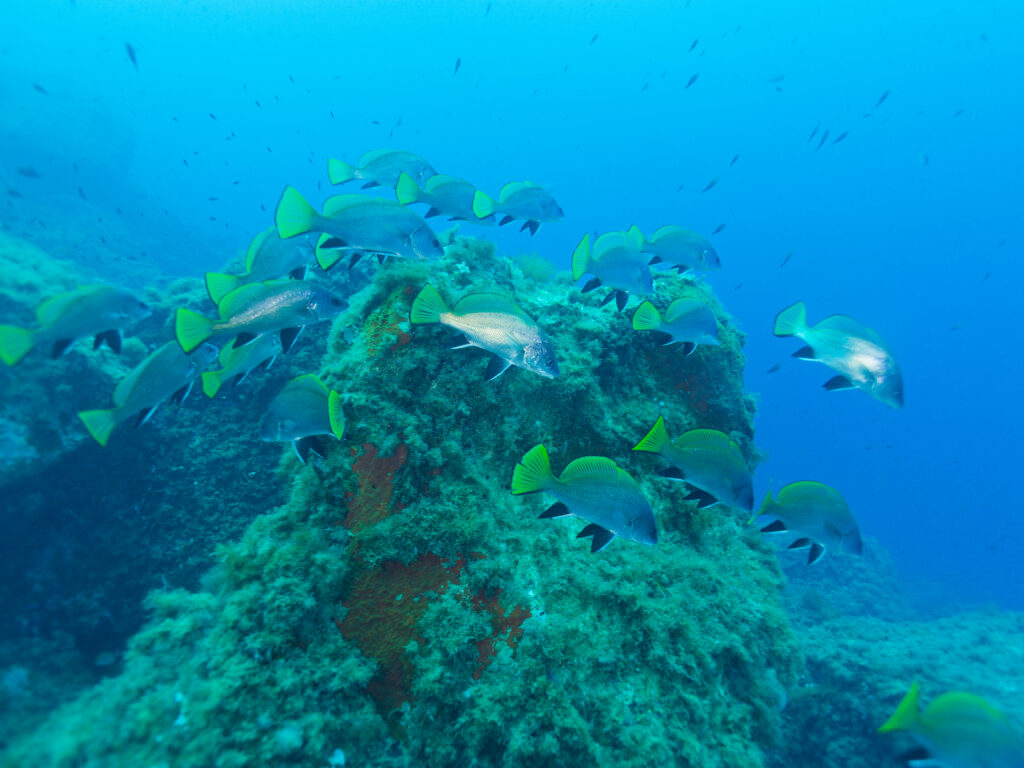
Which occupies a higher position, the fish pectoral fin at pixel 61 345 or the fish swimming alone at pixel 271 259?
the fish swimming alone at pixel 271 259

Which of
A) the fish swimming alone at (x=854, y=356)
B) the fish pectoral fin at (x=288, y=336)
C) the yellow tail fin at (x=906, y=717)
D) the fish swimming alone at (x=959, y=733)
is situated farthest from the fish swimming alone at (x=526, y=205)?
the fish swimming alone at (x=959, y=733)

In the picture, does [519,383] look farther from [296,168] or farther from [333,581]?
[296,168]

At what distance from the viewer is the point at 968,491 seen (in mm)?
60406

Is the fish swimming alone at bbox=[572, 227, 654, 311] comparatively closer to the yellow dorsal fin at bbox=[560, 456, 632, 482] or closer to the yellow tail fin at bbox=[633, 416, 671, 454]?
the yellow tail fin at bbox=[633, 416, 671, 454]

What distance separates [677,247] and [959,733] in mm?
4896

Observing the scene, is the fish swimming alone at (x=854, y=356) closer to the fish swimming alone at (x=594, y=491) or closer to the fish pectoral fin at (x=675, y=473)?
the fish pectoral fin at (x=675, y=473)

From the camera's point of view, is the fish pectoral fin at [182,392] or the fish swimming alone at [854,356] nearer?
the fish pectoral fin at [182,392]

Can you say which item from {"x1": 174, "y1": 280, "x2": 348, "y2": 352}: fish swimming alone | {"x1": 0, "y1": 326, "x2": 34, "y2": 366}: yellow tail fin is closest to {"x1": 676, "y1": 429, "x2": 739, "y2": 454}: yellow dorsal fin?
{"x1": 174, "y1": 280, "x2": 348, "y2": 352}: fish swimming alone

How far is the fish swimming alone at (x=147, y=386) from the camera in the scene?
10.3ft

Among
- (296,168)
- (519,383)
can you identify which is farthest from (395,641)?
(296,168)

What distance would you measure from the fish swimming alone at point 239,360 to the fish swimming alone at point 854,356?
16.9 feet

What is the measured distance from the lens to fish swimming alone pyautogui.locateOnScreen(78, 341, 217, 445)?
10.3 feet

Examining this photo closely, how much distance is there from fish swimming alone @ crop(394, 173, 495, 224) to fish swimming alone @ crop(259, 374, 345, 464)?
3029 mm

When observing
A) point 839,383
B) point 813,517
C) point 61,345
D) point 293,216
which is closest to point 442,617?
point 813,517
